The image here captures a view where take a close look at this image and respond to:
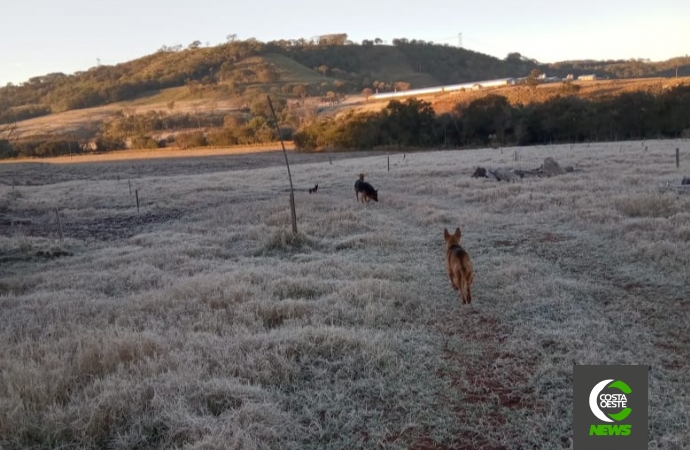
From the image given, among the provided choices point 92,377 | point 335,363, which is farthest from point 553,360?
point 92,377

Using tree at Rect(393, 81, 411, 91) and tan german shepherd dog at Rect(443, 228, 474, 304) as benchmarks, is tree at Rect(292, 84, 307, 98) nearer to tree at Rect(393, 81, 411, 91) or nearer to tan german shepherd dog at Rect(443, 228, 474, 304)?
tree at Rect(393, 81, 411, 91)

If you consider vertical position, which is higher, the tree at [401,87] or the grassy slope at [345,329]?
the tree at [401,87]

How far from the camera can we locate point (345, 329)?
594 cm

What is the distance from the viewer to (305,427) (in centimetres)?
410

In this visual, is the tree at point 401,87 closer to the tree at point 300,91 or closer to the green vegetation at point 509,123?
the tree at point 300,91

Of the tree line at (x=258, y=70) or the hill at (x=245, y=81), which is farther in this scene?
the tree line at (x=258, y=70)

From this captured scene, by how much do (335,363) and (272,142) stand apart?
5831cm

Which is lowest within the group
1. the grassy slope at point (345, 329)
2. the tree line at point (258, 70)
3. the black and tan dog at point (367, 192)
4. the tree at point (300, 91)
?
the grassy slope at point (345, 329)

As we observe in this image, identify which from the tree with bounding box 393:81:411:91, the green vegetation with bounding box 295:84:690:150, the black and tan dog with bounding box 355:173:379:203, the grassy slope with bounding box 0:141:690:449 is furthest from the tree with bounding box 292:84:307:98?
the grassy slope with bounding box 0:141:690:449

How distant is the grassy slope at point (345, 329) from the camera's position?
4047mm

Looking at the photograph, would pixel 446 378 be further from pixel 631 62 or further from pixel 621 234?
pixel 631 62

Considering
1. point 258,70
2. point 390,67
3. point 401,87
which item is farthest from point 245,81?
point 390,67

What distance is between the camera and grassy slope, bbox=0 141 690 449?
13.3ft

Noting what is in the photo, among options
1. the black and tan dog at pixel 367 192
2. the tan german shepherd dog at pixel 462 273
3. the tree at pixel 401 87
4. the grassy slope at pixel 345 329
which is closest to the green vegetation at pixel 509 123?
the black and tan dog at pixel 367 192
